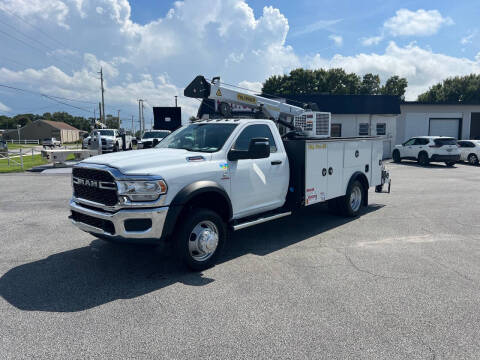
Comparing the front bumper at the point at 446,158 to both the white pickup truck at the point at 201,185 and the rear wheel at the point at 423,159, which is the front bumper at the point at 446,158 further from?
the white pickup truck at the point at 201,185

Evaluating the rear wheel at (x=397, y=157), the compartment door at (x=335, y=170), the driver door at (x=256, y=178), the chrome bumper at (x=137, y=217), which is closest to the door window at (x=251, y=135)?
the driver door at (x=256, y=178)

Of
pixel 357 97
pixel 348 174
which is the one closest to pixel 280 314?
pixel 348 174

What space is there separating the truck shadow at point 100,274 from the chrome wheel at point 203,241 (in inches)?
10.8

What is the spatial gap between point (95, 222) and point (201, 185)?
143 centimetres

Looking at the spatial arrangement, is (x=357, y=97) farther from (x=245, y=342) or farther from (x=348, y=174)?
(x=245, y=342)

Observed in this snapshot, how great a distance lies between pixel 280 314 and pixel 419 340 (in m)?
1.28

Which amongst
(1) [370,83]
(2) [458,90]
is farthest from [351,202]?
(2) [458,90]

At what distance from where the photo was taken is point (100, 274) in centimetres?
477

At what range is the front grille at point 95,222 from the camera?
14.3ft

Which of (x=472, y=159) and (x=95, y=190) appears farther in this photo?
(x=472, y=159)

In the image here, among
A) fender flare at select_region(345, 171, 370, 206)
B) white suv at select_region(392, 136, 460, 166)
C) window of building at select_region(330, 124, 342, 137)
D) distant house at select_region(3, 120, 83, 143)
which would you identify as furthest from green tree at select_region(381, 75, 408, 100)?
distant house at select_region(3, 120, 83, 143)

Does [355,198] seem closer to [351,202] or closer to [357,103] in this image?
[351,202]

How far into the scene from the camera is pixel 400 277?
15.2 ft

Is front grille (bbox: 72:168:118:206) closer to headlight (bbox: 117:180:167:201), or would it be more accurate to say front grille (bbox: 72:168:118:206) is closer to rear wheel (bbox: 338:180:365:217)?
headlight (bbox: 117:180:167:201)
